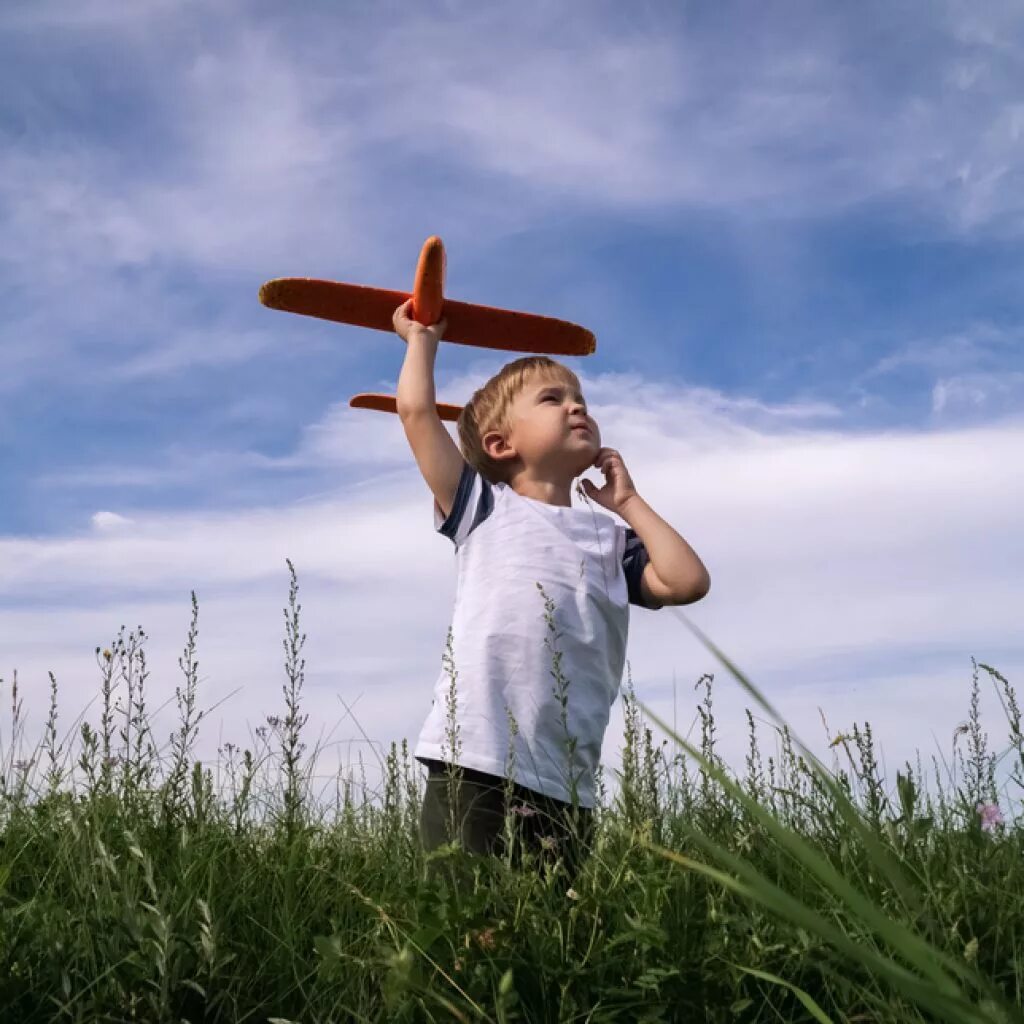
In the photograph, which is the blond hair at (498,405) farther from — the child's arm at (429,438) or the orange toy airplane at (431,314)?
the child's arm at (429,438)

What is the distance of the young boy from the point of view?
4051 millimetres

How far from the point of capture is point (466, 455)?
521 centimetres

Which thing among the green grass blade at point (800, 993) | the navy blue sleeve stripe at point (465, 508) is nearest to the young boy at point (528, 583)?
the navy blue sleeve stripe at point (465, 508)

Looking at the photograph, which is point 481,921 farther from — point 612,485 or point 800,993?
point 612,485

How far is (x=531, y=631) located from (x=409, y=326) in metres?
1.62

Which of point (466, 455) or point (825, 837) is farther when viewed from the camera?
point (466, 455)

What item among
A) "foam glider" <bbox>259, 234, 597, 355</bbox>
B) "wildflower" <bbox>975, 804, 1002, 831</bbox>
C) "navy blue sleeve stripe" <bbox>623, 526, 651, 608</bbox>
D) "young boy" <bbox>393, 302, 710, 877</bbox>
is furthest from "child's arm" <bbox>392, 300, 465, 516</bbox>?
"wildflower" <bbox>975, 804, 1002, 831</bbox>

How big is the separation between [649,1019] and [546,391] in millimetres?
3004

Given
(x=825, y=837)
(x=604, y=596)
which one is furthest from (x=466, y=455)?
(x=825, y=837)

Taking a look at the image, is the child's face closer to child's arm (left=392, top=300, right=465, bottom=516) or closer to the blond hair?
the blond hair

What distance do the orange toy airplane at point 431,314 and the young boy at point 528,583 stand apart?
0.13 m

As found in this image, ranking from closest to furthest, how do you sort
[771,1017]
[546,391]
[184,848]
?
[771,1017], [184,848], [546,391]

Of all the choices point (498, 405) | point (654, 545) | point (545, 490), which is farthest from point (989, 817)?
point (498, 405)

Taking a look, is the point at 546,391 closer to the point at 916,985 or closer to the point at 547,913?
the point at 547,913
